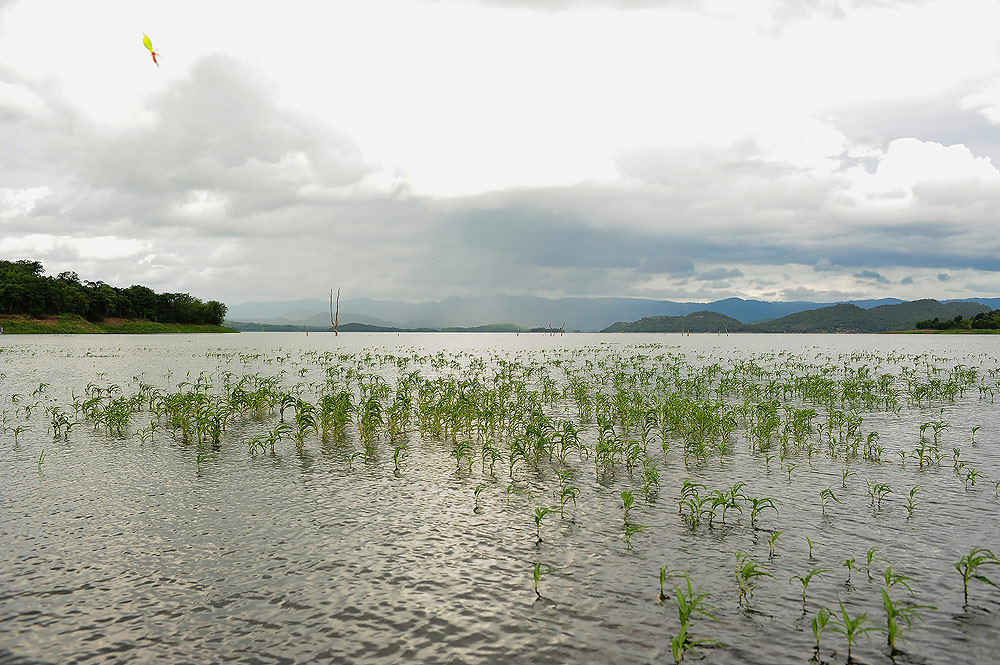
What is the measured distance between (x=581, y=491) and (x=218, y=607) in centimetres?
867

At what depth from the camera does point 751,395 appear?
30.5 meters

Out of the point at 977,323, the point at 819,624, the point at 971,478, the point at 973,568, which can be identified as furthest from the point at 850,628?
the point at 977,323

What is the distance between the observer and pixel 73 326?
140375mm

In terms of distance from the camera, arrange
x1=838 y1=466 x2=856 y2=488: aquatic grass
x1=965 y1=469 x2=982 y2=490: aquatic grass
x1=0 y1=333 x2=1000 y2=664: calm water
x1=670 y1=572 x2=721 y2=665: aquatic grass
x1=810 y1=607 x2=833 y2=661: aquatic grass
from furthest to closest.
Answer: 1. x1=838 y1=466 x2=856 y2=488: aquatic grass
2. x1=965 y1=469 x2=982 y2=490: aquatic grass
3. x1=0 y1=333 x2=1000 y2=664: calm water
4. x1=810 y1=607 x2=833 y2=661: aquatic grass
5. x1=670 y1=572 x2=721 y2=665: aquatic grass

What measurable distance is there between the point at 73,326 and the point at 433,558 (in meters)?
175

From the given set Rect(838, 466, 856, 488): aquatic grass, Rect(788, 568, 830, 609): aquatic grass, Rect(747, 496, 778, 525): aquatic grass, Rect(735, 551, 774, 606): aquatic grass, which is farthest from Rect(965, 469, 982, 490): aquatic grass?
Rect(735, 551, 774, 606): aquatic grass

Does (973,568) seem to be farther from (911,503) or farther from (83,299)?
(83,299)

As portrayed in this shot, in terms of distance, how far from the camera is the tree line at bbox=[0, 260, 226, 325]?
134500 millimetres

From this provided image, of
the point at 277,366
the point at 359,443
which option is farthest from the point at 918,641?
the point at 277,366

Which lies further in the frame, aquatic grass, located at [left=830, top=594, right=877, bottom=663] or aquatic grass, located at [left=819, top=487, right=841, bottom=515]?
aquatic grass, located at [left=819, top=487, right=841, bottom=515]

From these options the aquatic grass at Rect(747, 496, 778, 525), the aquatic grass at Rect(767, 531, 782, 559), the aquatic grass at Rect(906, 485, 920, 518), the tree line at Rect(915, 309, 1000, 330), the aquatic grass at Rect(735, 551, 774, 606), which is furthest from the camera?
the tree line at Rect(915, 309, 1000, 330)

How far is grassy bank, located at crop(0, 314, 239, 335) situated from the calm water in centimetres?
15405

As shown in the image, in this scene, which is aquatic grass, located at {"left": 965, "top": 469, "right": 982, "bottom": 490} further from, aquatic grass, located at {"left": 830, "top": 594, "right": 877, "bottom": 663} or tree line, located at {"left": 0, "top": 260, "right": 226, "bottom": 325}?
tree line, located at {"left": 0, "top": 260, "right": 226, "bottom": 325}

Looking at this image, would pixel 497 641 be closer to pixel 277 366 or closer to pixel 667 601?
pixel 667 601
